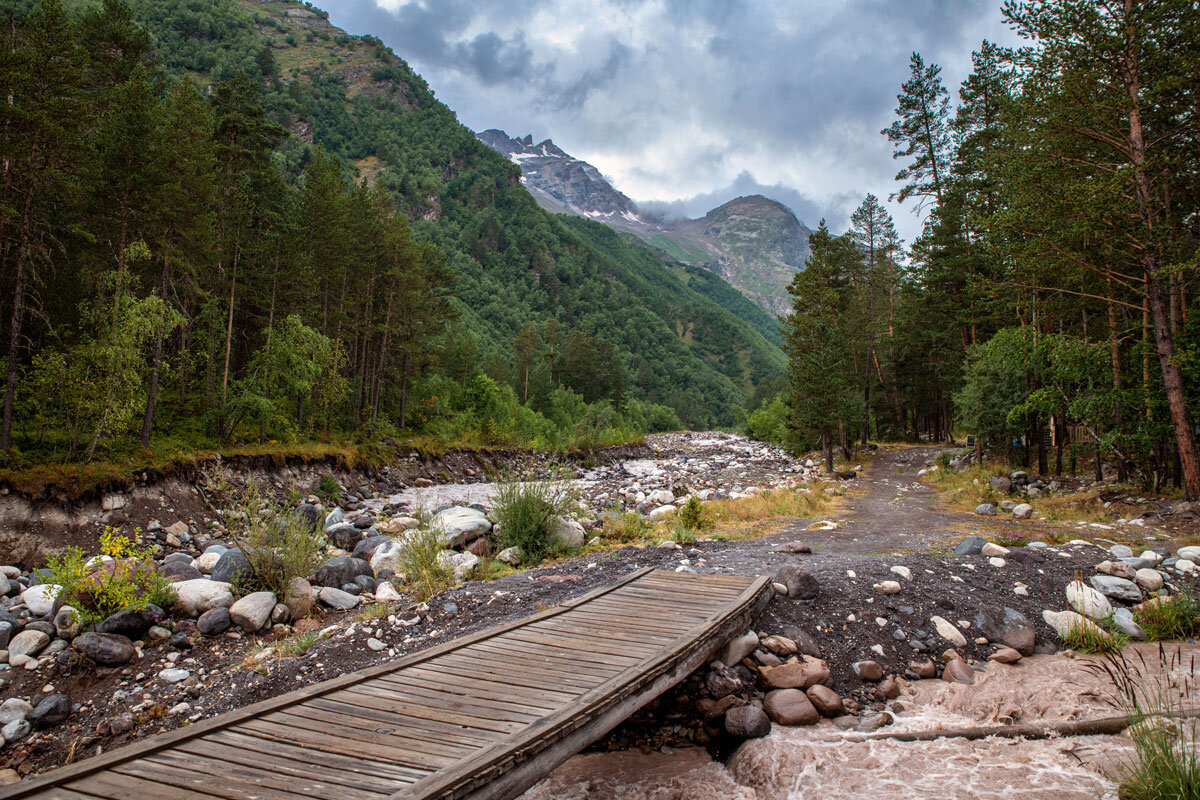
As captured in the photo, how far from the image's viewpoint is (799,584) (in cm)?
702

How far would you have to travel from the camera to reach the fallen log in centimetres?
469

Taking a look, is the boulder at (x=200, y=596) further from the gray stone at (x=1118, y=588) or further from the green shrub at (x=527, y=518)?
the gray stone at (x=1118, y=588)

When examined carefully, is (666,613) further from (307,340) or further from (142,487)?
(307,340)

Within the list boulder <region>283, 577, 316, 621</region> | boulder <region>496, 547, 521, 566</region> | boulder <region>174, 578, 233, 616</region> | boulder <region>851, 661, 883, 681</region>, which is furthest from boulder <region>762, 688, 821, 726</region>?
boulder <region>174, 578, 233, 616</region>

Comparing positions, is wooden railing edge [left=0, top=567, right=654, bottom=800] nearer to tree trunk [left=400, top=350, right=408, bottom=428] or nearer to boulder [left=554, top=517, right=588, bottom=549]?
boulder [left=554, top=517, right=588, bottom=549]

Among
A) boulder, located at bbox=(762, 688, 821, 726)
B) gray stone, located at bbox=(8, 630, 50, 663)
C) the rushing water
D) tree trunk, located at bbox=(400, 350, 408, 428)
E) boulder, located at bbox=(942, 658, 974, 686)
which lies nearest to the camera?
the rushing water

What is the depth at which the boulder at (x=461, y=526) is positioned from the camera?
1012cm

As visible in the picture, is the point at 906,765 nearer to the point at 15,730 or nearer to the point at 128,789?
the point at 128,789

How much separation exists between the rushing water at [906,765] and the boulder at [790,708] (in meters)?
0.10

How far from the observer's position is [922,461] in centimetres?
2620

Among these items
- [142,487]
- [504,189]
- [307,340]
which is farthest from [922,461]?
[504,189]

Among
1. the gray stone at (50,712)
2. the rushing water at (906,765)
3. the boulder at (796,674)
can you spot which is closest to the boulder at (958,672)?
the rushing water at (906,765)

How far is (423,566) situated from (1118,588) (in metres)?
9.34

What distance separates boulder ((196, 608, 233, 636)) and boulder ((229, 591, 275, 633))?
94 millimetres
